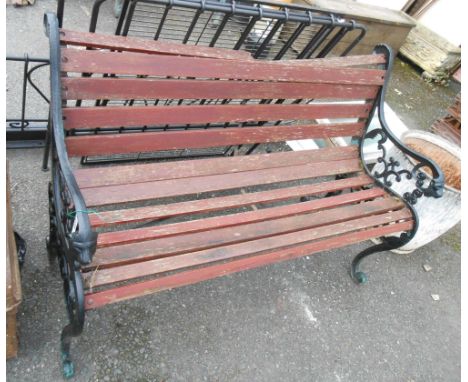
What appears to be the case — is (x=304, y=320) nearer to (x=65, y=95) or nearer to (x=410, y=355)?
(x=410, y=355)

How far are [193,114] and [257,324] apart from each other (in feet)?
4.17

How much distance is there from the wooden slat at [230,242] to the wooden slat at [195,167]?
0.34 metres

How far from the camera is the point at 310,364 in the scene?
2242 mm

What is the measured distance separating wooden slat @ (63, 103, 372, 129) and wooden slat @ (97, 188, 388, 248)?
19.3 inches

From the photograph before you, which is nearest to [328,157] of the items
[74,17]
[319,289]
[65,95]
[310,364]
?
[319,289]

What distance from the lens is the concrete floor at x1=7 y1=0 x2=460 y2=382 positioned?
1.96 meters

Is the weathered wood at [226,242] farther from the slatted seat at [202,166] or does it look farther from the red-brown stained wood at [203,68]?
the red-brown stained wood at [203,68]

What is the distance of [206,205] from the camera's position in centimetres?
195

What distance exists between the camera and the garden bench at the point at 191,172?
1.56 m

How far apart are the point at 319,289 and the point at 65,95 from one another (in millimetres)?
1942

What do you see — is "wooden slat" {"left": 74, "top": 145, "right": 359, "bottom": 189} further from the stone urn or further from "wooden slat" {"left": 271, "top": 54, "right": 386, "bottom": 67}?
"wooden slat" {"left": 271, "top": 54, "right": 386, "bottom": 67}

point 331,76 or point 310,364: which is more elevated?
point 331,76

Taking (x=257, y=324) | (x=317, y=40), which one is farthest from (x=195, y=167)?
(x=317, y=40)


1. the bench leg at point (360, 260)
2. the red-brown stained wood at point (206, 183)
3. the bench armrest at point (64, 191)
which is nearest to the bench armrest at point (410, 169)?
the red-brown stained wood at point (206, 183)
